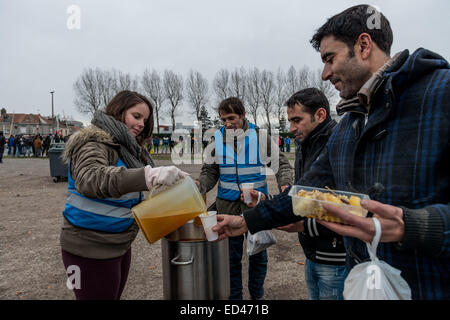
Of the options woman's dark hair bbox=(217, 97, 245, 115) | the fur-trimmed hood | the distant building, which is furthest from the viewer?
the distant building

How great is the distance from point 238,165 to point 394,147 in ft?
6.44

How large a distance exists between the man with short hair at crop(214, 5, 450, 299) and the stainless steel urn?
0.95 m

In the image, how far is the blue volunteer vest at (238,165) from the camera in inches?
120

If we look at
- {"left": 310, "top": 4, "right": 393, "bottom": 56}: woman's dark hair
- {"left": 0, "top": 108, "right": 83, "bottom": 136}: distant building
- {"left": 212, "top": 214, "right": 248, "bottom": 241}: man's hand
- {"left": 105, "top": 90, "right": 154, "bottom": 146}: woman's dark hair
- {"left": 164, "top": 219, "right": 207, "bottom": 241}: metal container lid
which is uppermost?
{"left": 0, "top": 108, "right": 83, "bottom": 136}: distant building

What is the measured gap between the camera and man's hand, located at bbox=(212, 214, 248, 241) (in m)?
1.88

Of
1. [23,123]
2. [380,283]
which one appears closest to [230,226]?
[380,283]

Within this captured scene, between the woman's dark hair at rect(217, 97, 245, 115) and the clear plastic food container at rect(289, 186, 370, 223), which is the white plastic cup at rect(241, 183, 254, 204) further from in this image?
the clear plastic food container at rect(289, 186, 370, 223)

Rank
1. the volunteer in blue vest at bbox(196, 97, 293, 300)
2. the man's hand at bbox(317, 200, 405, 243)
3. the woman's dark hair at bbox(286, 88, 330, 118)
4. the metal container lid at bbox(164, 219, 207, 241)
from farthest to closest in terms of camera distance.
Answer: the volunteer in blue vest at bbox(196, 97, 293, 300)
the woman's dark hair at bbox(286, 88, 330, 118)
the metal container lid at bbox(164, 219, 207, 241)
the man's hand at bbox(317, 200, 405, 243)

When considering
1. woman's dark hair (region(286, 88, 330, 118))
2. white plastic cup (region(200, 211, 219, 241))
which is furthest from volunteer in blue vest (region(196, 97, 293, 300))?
white plastic cup (region(200, 211, 219, 241))

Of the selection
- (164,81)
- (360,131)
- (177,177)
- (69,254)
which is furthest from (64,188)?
(164,81)

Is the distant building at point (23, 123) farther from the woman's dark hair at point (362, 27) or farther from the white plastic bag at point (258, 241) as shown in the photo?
Answer: the woman's dark hair at point (362, 27)

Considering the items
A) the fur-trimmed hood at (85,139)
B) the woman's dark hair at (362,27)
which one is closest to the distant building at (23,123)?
the fur-trimmed hood at (85,139)

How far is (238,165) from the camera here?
306 cm

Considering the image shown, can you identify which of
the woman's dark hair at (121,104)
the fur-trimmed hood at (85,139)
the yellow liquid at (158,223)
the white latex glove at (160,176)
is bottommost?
the yellow liquid at (158,223)
